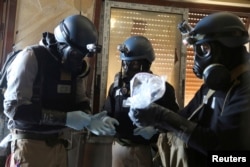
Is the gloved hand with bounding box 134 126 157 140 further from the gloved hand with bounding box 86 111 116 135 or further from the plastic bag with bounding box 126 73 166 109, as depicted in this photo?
the plastic bag with bounding box 126 73 166 109

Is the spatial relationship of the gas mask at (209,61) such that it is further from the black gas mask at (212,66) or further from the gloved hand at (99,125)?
the gloved hand at (99,125)

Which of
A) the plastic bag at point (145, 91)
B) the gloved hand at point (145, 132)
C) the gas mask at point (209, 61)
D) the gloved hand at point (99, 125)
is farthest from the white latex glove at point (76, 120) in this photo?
the gas mask at point (209, 61)

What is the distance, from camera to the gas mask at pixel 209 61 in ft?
4.57

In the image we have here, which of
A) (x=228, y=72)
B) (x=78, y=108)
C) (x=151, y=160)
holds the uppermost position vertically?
(x=228, y=72)

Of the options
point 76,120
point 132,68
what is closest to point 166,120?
point 76,120

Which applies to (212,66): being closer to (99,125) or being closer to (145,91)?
(145,91)

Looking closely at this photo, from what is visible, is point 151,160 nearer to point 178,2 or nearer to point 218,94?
point 218,94

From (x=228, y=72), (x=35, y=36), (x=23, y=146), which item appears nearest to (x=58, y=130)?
(x=23, y=146)

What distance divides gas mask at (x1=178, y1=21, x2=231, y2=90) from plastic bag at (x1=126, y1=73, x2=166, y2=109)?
195mm

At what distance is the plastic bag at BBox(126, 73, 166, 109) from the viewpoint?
1478 mm

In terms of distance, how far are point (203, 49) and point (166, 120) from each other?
14.8 inches

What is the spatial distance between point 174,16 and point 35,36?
129 centimetres

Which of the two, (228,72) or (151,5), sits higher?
(151,5)

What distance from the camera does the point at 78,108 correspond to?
2.07m
